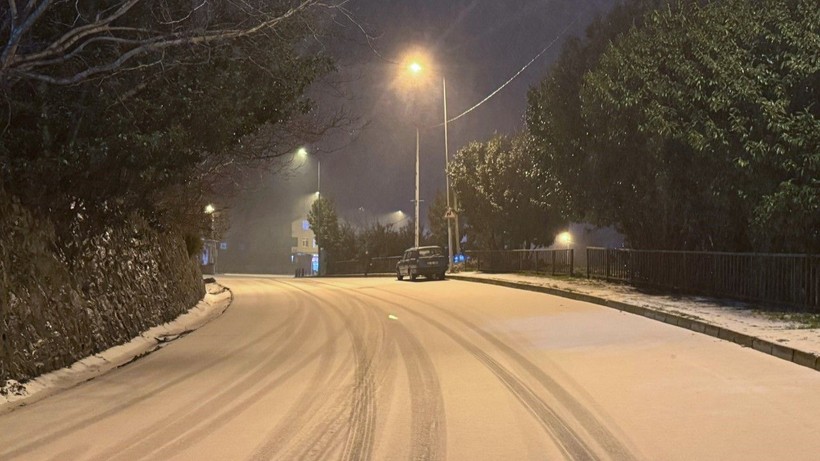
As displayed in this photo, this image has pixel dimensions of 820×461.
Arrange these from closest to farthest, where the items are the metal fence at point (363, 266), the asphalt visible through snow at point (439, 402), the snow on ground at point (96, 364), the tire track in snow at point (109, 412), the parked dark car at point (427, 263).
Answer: the asphalt visible through snow at point (439, 402)
the tire track in snow at point (109, 412)
the snow on ground at point (96, 364)
the parked dark car at point (427, 263)
the metal fence at point (363, 266)

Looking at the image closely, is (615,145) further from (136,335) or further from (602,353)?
(136,335)

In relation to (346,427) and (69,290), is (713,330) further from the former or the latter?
(69,290)

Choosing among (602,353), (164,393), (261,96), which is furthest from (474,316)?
(164,393)

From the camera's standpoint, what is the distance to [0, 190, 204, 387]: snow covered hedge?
812 centimetres

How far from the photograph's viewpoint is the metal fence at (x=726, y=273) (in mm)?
13594

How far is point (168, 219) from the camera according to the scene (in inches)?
636

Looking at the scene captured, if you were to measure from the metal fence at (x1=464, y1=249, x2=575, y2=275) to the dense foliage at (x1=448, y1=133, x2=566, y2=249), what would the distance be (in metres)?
2.52

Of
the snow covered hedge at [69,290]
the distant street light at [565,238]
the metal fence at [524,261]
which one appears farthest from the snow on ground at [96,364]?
the distant street light at [565,238]

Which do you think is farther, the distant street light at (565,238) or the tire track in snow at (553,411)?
the distant street light at (565,238)

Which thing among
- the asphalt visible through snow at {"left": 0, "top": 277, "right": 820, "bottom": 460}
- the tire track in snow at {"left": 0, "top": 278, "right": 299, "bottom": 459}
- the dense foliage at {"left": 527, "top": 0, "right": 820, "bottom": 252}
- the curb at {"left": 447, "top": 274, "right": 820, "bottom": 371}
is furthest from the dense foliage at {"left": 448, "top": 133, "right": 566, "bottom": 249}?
the tire track in snow at {"left": 0, "top": 278, "right": 299, "bottom": 459}

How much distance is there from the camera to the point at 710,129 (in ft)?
45.5

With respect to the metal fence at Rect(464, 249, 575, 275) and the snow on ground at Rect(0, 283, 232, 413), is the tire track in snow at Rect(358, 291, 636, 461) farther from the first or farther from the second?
the metal fence at Rect(464, 249, 575, 275)

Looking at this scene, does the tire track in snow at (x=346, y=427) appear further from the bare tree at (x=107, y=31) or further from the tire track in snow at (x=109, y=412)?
the bare tree at (x=107, y=31)

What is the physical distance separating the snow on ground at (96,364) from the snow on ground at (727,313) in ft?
30.1
